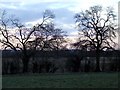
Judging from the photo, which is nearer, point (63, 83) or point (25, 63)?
point (63, 83)

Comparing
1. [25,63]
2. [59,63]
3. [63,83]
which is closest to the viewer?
[63,83]

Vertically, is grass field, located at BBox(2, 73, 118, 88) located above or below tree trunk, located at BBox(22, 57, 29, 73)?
above

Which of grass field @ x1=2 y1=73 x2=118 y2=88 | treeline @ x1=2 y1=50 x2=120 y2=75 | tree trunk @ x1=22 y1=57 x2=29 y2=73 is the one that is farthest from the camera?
tree trunk @ x1=22 y1=57 x2=29 y2=73

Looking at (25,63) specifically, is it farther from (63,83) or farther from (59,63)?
(63,83)

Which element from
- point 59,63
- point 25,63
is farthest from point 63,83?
point 25,63

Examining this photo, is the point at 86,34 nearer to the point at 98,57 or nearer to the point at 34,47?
the point at 98,57

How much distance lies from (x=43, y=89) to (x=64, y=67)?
51.3 metres

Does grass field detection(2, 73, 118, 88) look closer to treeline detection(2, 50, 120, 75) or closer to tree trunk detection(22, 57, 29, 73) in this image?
treeline detection(2, 50, 120, 75)

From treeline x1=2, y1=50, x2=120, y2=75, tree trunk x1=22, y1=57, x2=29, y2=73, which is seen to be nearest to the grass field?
treeline x1=2, y1=50, x2=120, y2=75

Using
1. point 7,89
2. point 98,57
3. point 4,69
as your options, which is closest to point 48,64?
point 4,69

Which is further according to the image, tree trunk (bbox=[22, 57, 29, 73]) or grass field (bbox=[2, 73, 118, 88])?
tree trunk (bbox=[22, 57, 29, 73])

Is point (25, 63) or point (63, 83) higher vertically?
point (63, 83)

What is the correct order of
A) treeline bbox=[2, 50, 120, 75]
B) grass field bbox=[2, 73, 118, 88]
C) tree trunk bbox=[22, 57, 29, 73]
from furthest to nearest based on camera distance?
tree trunk bbox=[22, 57, 29, 73], treeline bbox=[2, 50, 120, 75], grass field bbox=[2, 73, 118, 88]

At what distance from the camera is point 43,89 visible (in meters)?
17.8
